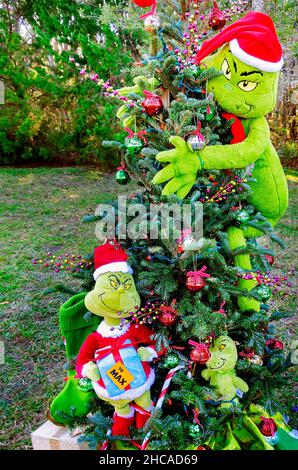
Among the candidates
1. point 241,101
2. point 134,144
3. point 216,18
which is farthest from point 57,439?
point 216,18

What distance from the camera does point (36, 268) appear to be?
445 cm

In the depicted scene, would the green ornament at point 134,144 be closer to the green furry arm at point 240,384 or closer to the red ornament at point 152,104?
the red ornament at point 152,104

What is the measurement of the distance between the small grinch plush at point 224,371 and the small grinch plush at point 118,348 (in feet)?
0.88

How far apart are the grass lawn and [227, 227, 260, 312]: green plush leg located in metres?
1.38

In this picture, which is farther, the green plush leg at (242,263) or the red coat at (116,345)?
the green plush leg at (242,263)

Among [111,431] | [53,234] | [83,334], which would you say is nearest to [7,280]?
[53,234]

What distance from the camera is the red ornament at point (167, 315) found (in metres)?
1.82

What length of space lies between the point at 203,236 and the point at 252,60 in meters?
0.78

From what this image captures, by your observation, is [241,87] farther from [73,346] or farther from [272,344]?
[73,346]

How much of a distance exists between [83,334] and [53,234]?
126 inches

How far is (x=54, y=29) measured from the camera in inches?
291

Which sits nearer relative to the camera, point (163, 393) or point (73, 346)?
point (163, 393)

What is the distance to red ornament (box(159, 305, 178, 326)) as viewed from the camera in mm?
1819

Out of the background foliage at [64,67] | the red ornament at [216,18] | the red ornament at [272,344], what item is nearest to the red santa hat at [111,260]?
the red ornament at [272,344]
